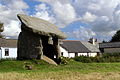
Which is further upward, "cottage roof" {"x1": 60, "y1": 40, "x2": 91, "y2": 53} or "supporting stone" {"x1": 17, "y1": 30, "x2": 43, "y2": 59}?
"cottage roof" {"x1": 60, "y1": 40, "x2": 91, "y2": 53}

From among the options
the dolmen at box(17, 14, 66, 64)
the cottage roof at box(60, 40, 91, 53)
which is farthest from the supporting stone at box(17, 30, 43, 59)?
the cottage roof at box(60, 40, 91, 53)

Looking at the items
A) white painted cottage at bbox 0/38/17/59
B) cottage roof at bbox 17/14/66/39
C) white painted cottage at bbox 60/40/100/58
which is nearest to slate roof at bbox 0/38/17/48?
white painted cottage at bbox 0/38/17/59

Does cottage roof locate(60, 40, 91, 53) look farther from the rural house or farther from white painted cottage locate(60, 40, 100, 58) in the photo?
the rural house

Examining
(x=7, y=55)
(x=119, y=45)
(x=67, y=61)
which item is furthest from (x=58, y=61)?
(x=119, y=45)

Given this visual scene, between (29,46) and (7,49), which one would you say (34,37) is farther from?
(7,49)

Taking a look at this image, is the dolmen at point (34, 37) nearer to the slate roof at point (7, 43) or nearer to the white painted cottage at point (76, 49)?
the slate roof at point (7, 43)

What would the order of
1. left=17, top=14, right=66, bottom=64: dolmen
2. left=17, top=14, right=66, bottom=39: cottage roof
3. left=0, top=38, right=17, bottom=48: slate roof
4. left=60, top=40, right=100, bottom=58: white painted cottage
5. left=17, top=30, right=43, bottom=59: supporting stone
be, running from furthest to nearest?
left=60, top=40, right=100, bottom=58: white painted cottage < left=0, top=38, right=17, bottom=48: slate roof < left=17, top=30, right=43, bottom=59: supporting stone < left=17, top=14, right=66, bottom=64: dolmen < left=17, top=14, right=66, bottom=39: cottage roof

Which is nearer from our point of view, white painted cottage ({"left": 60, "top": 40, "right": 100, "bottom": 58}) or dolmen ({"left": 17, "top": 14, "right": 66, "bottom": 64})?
dolmen ({"left": 17, "top": 14, "right": 66, "bottom": 64})

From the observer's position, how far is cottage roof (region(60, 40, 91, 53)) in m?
69.9

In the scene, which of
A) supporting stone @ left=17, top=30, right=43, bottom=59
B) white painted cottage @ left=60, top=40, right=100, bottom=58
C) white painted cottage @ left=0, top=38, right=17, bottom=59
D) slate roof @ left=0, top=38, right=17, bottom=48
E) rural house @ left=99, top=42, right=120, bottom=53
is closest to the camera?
supporting stone @ left=17, top=30, right=43, bottom=59

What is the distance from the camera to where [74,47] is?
72.4 meters

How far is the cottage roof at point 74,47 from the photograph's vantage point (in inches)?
2750

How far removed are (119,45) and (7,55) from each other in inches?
1312

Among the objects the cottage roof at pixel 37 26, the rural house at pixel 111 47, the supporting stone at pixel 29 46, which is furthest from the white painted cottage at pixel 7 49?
the rural house at pixel 111 47
